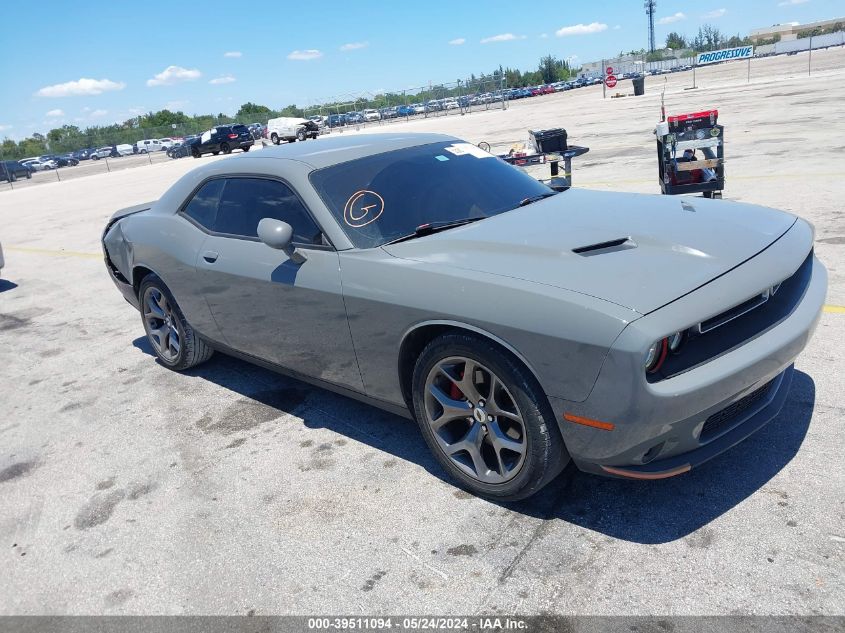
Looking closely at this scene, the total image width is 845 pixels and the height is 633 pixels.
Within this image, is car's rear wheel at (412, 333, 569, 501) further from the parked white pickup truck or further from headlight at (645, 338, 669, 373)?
the parked white pickup truck

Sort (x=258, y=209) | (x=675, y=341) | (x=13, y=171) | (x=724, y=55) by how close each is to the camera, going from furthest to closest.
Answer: (x=724, y=55), (x=13, y=171), (x=258, y=209), (x=675, y=341)

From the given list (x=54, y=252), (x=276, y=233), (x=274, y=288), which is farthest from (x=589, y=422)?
(x=54, y=252)

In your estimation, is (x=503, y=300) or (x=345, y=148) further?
(x=345, y=148)

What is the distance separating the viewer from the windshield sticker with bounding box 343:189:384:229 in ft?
11.8

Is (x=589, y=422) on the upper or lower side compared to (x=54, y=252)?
upper

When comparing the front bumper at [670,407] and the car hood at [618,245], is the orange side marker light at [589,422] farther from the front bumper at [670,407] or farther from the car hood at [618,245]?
the car hood at [618,245]

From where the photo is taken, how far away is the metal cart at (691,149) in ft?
24.4

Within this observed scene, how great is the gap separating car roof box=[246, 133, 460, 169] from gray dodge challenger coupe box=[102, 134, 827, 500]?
3 centimetres

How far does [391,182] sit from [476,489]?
5.69ft

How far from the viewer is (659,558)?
2633mm

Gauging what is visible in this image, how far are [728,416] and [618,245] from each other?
0.85 m

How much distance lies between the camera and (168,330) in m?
5.26

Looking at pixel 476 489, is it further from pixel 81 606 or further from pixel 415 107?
pixel 415 107

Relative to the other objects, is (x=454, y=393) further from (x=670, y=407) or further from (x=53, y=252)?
(x=53, y=252)
